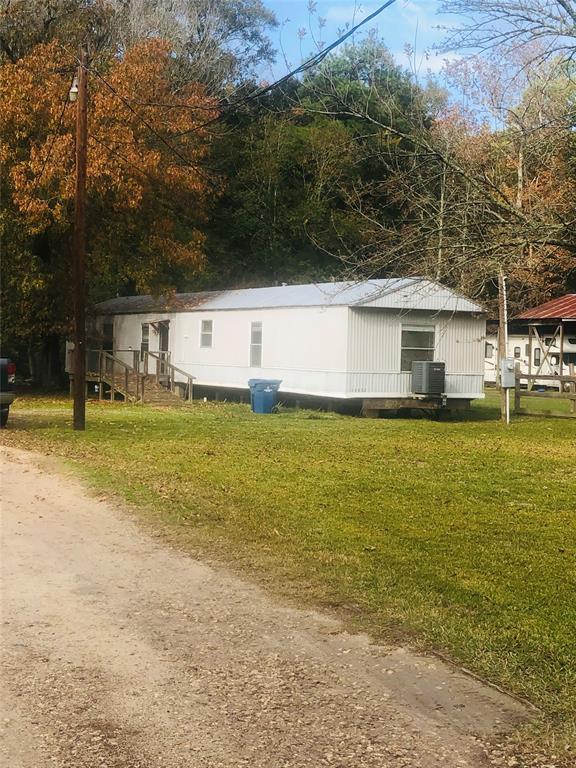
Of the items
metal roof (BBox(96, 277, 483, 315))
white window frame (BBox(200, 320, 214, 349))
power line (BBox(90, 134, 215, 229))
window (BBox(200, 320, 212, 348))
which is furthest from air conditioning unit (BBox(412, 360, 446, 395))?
power line (BBox(90, 134, 215, 229))

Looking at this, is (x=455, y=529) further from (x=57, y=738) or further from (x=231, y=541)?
(x=57, y=738)

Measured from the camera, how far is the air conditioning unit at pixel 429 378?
22469mm

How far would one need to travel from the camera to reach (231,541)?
773 cm

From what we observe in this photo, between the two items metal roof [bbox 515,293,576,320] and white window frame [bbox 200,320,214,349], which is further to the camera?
metal roof [bbox 515,293,576,320]

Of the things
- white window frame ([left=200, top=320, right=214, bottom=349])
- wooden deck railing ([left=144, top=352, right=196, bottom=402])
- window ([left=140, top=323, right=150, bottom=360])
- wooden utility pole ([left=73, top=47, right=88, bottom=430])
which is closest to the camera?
wooden utility pole ([left=73, top=47, right=88, bottom=430])

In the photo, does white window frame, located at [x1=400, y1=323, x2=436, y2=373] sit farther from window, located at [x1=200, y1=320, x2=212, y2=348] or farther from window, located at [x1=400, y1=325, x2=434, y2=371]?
window, located at [x1=200, y1=320, x2=212, y2=348]

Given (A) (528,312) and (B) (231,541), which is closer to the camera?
(B) (231,541)

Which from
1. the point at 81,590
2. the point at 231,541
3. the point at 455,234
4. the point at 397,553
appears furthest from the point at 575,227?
the point at 81,590

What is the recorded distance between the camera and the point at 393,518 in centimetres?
893

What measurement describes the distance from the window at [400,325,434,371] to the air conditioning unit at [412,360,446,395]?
1.10 ft

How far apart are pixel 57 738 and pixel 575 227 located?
5275mm

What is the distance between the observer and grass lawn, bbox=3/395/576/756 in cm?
530

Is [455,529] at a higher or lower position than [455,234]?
lower

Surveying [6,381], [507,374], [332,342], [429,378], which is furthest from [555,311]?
[6,381]
